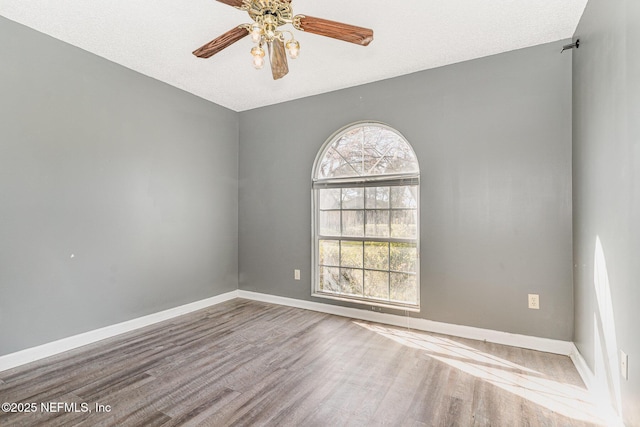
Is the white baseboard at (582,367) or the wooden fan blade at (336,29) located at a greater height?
the wooden fan blade at (336,29)

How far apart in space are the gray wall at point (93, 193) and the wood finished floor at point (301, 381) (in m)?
0.43

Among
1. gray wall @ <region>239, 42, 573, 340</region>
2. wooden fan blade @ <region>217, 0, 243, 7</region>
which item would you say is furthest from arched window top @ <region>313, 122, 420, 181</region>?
wooden fan blade @ <region>217, 0, 243, 7</region>

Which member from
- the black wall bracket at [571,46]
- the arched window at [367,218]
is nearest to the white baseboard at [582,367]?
the arched window at [367,218]

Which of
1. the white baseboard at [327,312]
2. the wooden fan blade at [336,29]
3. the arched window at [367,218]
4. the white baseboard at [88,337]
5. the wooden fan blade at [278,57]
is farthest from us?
the arched window at [367,218]

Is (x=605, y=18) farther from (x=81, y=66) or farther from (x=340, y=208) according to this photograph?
(x=81, y=66)

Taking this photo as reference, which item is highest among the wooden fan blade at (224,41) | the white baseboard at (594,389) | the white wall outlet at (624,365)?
the wooden fan blade at (224,41)

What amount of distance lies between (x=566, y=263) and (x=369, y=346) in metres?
1.78

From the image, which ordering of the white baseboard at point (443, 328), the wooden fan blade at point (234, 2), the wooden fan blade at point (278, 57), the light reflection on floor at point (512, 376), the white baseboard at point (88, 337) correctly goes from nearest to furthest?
the wooden fan blade at point (234, 2)
the light reflection on floor at point (512, 376)
the wooden fan blade at point (278, 57)
the white baseboard at point (88, 337)
the white baseboard at point (443, 328)

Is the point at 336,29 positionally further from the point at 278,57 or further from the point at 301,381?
the point at 301,381

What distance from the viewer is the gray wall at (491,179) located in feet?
8.71

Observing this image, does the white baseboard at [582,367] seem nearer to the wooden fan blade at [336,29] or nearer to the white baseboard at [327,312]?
the white baseboard at [327,312]

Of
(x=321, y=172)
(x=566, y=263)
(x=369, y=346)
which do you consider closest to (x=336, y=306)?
(x=369, y=346)

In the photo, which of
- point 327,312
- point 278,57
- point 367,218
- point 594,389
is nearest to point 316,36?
point 278,57

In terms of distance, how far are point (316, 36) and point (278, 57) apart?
63cm
